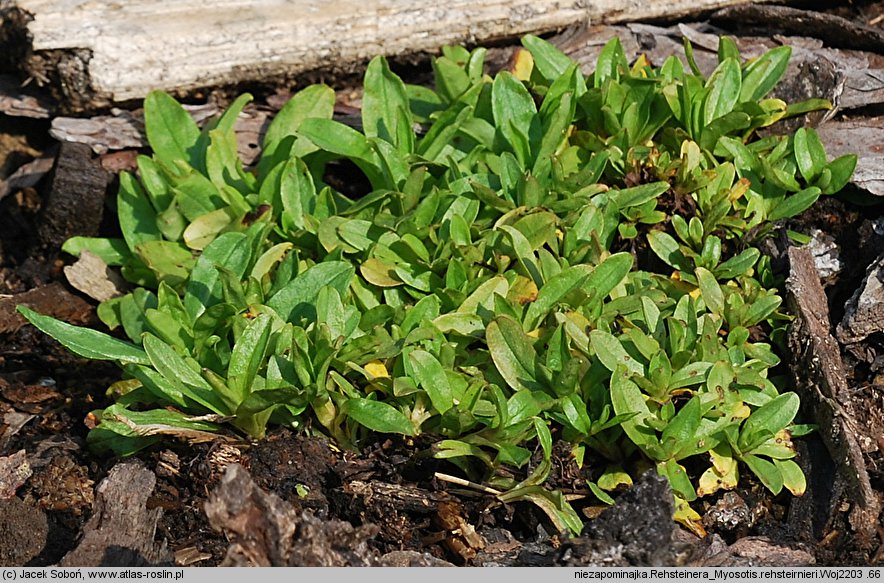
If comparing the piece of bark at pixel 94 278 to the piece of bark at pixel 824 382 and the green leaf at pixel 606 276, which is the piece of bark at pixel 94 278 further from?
the piece of bark at pixel 824 382

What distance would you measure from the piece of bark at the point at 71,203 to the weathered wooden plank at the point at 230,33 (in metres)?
0.34

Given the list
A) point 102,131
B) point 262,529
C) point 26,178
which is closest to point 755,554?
point 262,529

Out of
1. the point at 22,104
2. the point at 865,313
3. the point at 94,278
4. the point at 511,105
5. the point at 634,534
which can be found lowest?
the point at 94,278

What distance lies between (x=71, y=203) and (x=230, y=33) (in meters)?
1.00

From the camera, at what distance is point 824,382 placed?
10.3ft

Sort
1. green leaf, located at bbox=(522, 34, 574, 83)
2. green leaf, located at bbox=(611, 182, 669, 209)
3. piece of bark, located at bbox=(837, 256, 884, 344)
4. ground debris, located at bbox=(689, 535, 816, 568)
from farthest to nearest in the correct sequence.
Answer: green leaf, located at bbox=(522, 34, 574, 83)
green leaf, located at bbox=(611, 182, 669, 209)
piece of bark, located at bbox=(837, 256, 884, 344)
ground debris, located at bbox=(689, 535, 816, 568)

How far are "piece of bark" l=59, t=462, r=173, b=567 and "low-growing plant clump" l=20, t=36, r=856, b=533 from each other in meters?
0.14

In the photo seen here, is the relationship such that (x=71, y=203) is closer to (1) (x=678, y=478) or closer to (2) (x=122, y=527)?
(2) (x=122, y=527)

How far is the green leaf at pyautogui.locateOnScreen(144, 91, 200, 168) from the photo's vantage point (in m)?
4.02

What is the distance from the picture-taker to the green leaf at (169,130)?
4.02 metres

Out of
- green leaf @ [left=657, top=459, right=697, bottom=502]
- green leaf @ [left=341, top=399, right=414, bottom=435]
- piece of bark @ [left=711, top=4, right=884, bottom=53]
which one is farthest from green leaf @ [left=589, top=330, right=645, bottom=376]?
piece of bark @ [left=711, top=4, right=884, bottom=53]

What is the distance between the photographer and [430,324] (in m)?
3.17

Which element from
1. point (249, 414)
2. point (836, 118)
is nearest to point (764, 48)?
point (836, 118)

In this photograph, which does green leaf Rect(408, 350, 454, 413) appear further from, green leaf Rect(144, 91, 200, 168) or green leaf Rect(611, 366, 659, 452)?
green leaf Rect(144, 91, 200, 168)
